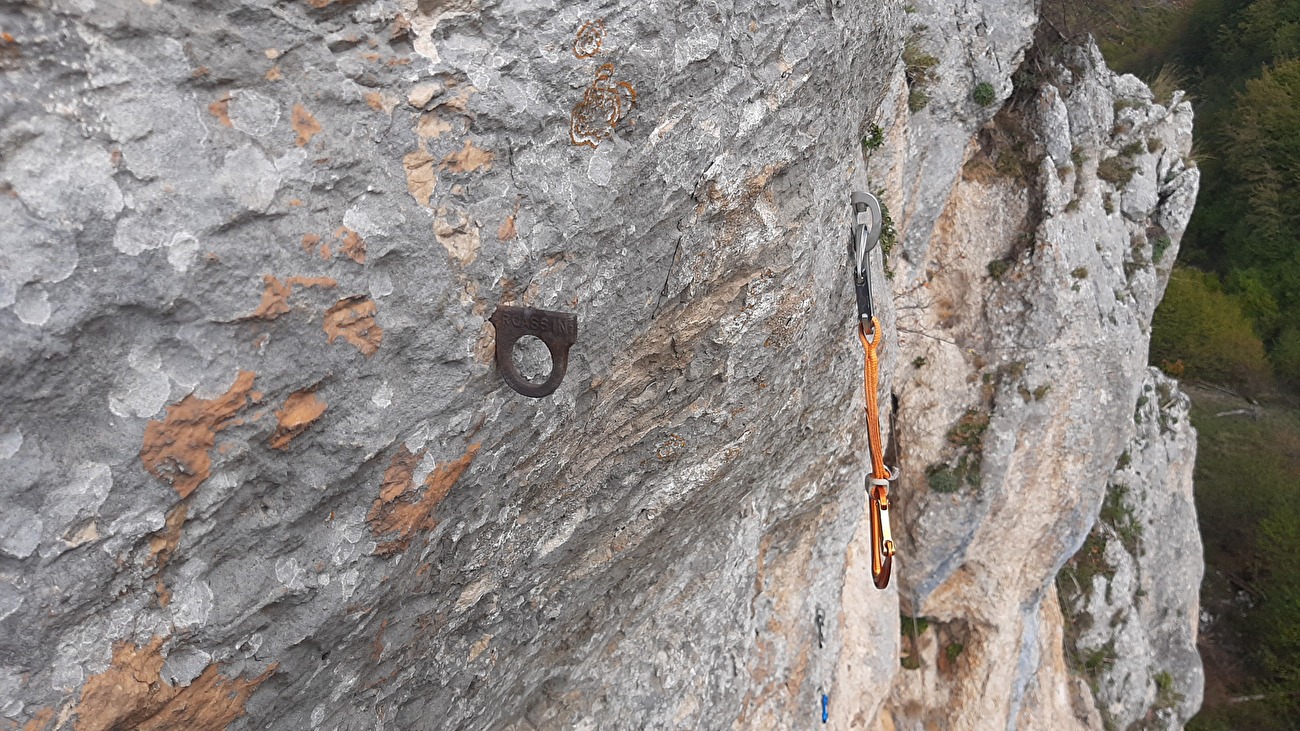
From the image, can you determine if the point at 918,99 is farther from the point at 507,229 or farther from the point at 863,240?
the point at 507,229

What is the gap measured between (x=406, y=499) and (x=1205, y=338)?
23.0m

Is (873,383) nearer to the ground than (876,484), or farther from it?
farther from it

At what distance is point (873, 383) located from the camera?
3748 mm

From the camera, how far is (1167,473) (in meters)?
11.0

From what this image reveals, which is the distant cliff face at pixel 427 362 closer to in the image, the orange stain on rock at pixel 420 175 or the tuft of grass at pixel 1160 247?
the orange stain on rock at pixel 420 175

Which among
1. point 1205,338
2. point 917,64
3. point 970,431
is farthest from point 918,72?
point 1205,338

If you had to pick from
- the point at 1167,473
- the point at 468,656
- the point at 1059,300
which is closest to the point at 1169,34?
the point at 1167,473

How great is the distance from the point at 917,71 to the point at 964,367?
306 centimetres

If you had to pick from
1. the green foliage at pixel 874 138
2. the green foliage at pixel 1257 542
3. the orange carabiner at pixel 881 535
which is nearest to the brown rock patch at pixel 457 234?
the orange carabiner at pixel 881 535

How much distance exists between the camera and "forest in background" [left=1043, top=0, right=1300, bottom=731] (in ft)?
54.9

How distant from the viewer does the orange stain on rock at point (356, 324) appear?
198 cm

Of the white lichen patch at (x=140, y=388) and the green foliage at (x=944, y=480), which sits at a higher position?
the white lichen patch at (x=140, y=388)

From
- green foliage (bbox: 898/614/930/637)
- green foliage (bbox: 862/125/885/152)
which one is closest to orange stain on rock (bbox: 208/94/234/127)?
green foliage (bbox: 862/125/885/152)

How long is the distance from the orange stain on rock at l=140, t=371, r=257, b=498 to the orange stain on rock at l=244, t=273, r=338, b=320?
15 cm
